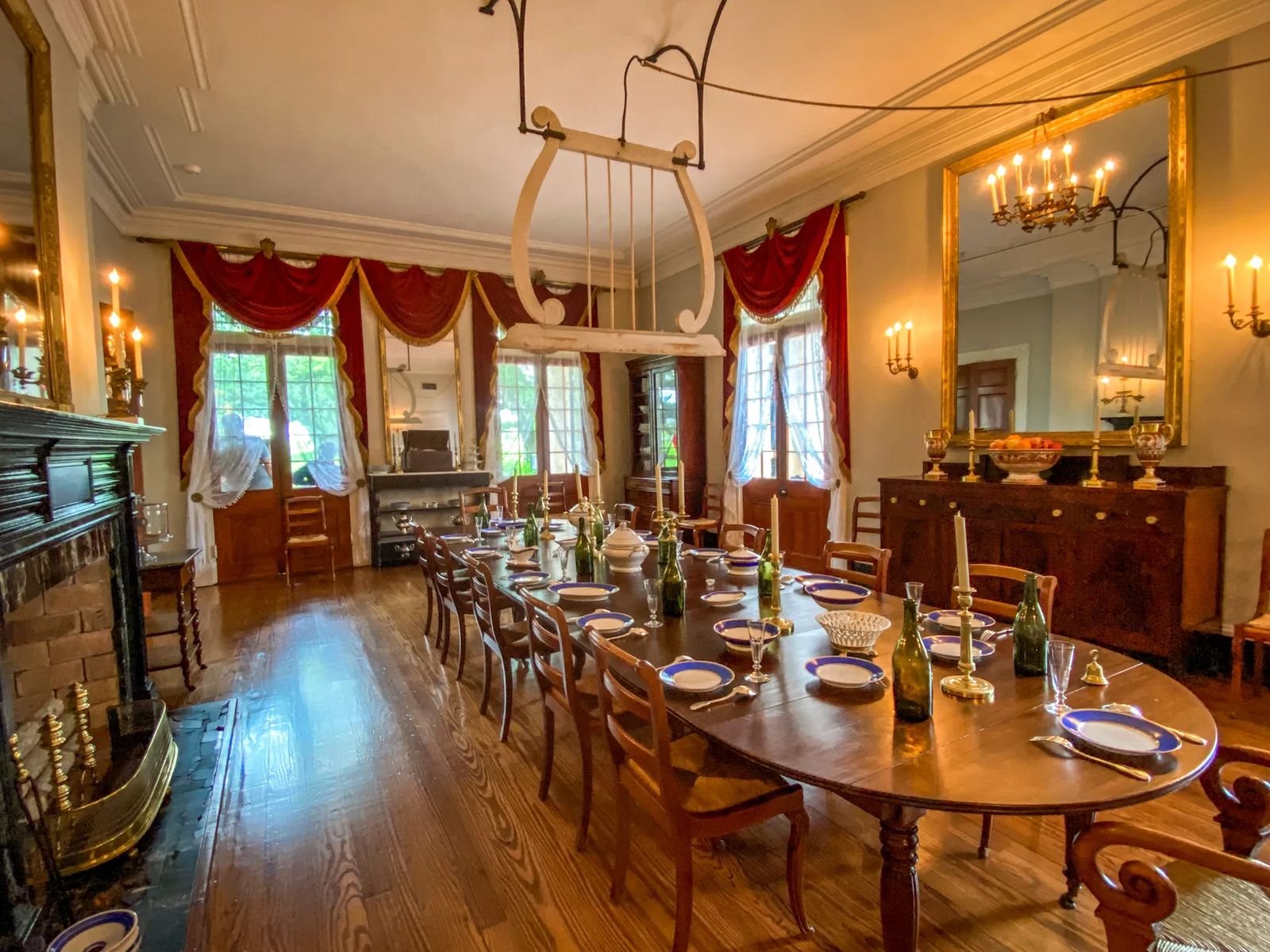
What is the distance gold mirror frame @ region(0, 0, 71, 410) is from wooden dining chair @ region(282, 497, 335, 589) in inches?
133

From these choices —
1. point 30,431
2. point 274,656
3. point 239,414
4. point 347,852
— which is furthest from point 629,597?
point 239,414

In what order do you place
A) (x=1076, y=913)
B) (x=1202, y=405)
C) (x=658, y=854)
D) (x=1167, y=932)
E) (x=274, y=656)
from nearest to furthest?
1. (x=1167, y=932)
2. (x=1076, y=913)
3. (x=658, y=854)
4. (x=1202, y=405)
5. (x=274, y=656)

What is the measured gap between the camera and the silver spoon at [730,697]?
58.7 inches

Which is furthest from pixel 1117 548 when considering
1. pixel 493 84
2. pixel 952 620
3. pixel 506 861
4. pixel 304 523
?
pixel 304 523

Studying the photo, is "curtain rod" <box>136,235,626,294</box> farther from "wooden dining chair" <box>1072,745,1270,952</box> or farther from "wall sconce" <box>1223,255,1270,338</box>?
"wooden dining chair" <box>1072,745,1270,952</box>

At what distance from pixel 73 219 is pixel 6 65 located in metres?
0.82

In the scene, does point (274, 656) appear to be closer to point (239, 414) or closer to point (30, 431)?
point (30, 431)

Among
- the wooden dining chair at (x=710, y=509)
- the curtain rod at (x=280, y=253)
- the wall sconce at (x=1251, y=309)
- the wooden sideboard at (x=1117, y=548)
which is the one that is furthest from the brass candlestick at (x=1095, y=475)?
the curtain rod at (x=280, y=253)

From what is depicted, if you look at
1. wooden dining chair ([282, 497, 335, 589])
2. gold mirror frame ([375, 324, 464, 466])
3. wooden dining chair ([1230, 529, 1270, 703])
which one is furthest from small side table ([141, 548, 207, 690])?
wooden dining chair ([1230, 529, 1270, 703])

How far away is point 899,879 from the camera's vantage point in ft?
4.09

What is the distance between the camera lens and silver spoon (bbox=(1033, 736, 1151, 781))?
3.68 feet

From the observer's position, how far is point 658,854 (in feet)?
6.49

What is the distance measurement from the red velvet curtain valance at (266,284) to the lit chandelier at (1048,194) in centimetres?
563

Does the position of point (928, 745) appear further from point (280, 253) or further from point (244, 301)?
point (280, 253)
